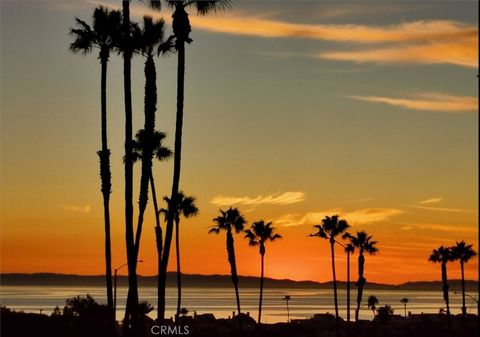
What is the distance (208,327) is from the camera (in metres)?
100

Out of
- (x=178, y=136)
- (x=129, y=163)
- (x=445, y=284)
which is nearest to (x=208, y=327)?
(x=445, y=284)

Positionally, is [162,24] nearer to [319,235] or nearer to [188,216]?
[188,216]

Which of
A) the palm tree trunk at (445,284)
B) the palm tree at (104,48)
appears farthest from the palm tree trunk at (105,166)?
the palm tree trunk at (445,284)

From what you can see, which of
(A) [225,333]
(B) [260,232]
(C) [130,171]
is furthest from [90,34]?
(B) [260,232]

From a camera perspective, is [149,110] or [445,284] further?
[445,284]

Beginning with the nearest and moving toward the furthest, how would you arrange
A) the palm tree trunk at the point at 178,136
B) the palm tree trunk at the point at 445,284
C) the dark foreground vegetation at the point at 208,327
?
the palm tree trunk at the point at 178,136
the dark foreground vegetation at the point at 208,327
the palm tree trunk at the point at 445,284

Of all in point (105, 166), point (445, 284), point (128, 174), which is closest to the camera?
point (128, 174)

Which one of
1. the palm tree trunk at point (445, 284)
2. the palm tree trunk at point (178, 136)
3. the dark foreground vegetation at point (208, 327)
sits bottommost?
the dark foreground vegetation at point (208, 327)

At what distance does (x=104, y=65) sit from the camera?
59.0m

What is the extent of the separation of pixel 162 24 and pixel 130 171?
11.7 metres

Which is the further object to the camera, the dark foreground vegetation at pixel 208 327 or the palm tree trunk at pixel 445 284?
the palm tree trunk at pixel 445 284

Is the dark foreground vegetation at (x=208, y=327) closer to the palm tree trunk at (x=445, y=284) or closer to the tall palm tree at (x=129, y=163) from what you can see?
the tall palm tree at (x=129, y=163)

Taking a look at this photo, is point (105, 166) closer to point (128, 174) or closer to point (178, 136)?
point (128, 174)

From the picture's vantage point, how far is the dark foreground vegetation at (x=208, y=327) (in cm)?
5269
